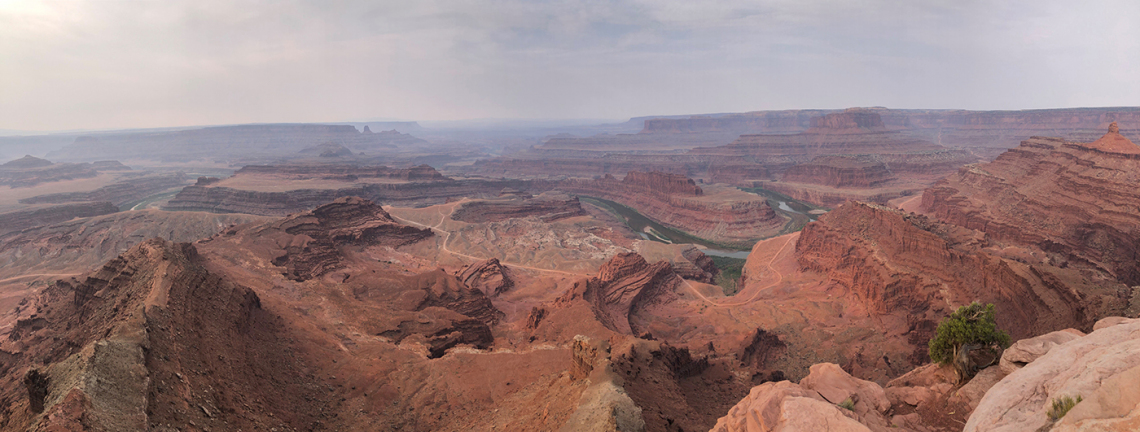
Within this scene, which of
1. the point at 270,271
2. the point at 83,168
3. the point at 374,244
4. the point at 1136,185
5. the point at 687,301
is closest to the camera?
the point at 270,271

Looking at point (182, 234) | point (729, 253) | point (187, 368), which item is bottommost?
point (729, 253)

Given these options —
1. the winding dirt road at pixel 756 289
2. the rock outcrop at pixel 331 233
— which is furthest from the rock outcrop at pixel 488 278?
the winding dirt road at pixel 756 289

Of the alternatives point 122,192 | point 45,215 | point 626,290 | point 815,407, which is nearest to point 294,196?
point 45,215

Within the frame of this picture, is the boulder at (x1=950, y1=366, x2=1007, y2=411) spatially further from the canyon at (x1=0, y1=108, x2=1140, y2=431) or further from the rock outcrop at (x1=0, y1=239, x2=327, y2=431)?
the rock outcrop at (x1=0, y1=239, x2=327, y2=431)

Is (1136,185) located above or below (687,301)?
above

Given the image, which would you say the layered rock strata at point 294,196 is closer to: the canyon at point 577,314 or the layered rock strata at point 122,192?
the canyon at point 577,314

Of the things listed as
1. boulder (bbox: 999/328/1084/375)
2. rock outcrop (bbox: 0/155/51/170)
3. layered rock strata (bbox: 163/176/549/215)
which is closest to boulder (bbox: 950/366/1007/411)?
boulder (bbox: 999/328/1084/375)

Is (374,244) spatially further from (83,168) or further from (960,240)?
(83,168)

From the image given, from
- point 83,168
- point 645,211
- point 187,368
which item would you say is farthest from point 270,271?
point 83,168
